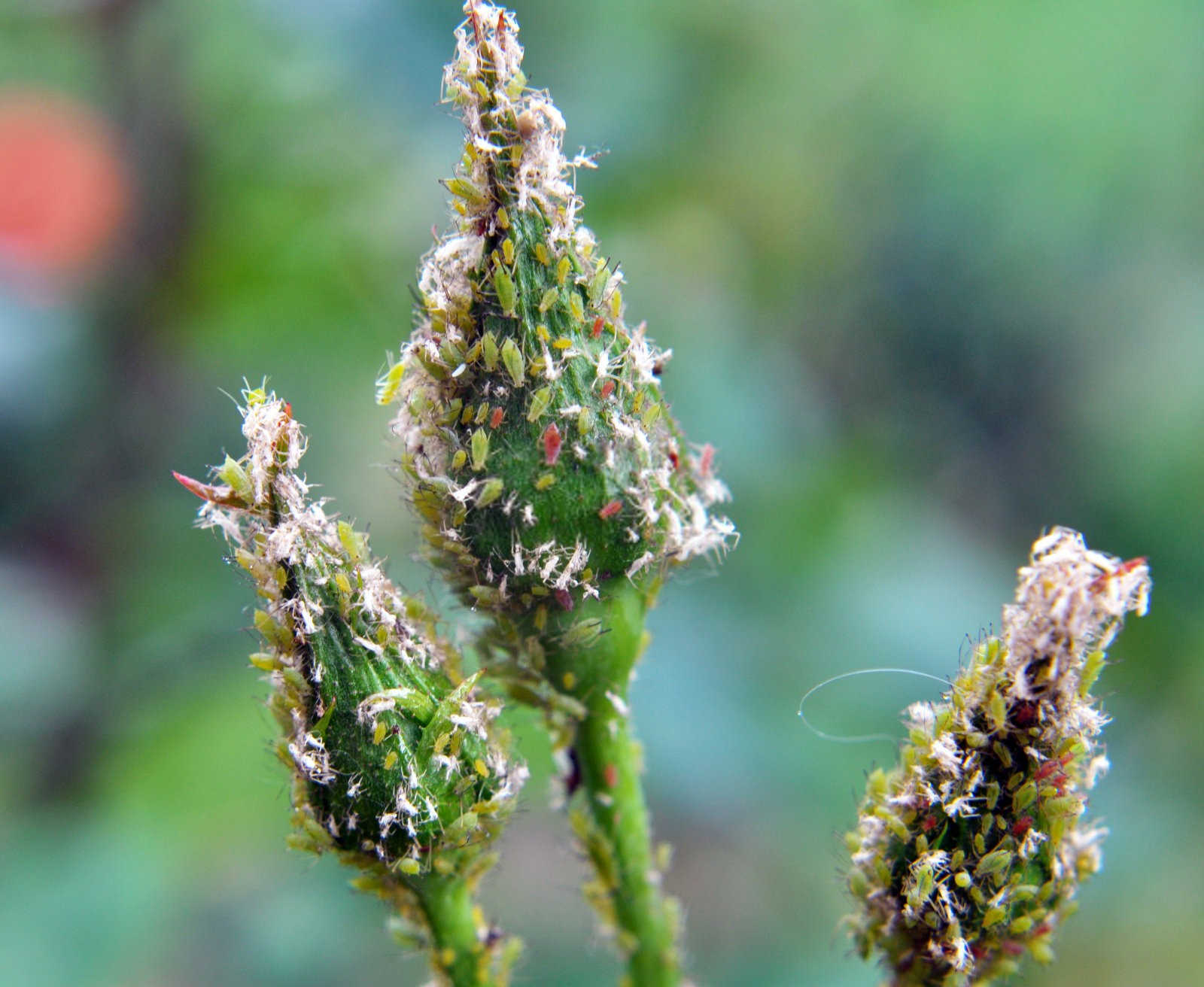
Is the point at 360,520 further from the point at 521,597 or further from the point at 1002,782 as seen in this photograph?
the point at 1002,782

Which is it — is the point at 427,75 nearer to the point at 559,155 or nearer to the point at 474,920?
the point at 559,155

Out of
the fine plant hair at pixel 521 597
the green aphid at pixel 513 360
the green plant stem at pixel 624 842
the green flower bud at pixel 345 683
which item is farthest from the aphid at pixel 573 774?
the green aphid at pixel 513 360

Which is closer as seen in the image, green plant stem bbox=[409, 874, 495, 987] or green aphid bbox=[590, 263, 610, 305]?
green aphid bbox=[590, 263, 610, 305]

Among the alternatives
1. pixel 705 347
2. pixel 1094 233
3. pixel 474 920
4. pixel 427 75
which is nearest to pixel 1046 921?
pixel 474 920

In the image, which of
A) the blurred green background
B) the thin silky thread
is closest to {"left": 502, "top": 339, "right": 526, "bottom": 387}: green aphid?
the thin silky thread

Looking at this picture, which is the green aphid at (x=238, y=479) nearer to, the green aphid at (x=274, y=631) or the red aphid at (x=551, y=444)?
the green aphid at (x=274, y=631)

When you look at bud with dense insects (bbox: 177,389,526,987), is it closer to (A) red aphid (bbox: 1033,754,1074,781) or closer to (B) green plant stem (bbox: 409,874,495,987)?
(B) green plant stem (bbox: 409,874,495,987)
